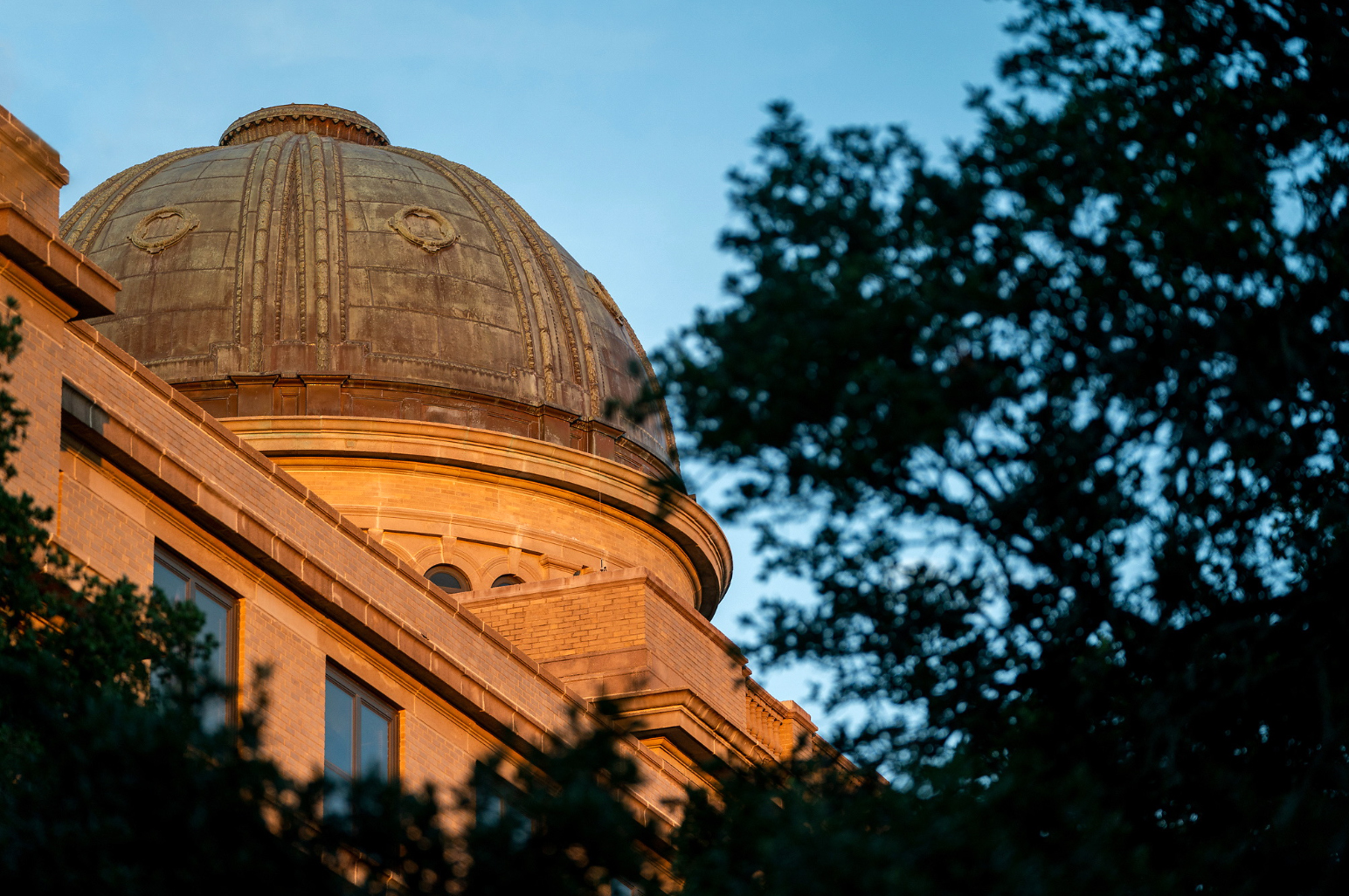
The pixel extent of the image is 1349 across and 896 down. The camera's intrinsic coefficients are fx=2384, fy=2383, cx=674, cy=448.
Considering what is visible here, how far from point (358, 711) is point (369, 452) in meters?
14.7

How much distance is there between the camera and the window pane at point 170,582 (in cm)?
1964

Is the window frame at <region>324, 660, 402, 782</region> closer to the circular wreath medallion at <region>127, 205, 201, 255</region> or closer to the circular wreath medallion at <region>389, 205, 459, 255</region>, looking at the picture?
the circular wreath medallion at <region>389, 205, 459, 255</region>

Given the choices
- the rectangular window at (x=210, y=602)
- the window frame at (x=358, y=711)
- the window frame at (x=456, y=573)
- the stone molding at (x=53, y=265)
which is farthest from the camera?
the window frame at (x=456, y=573)

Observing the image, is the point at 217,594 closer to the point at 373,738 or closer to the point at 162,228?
the point at 373,738

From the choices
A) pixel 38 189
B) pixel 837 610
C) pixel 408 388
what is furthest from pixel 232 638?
pixel 408 388

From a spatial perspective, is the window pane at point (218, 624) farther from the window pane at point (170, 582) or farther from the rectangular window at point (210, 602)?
the window pane at point (170, 582)

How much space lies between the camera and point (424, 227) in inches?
1592

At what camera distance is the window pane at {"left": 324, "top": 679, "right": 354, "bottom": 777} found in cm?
2128

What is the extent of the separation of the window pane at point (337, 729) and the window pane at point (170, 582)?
2038 millimetres

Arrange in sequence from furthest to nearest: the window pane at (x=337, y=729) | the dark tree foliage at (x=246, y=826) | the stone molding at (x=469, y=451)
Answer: the stone molding at (x=469, y=451), the window pane at (x=337, y=729), the dark tree foliage at (x=246, y=826)

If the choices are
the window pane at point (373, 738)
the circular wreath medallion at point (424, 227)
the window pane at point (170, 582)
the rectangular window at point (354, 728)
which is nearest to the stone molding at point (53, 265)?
the window pane at point (170, 582)

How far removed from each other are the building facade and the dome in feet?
0.16

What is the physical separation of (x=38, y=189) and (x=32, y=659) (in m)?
6.74

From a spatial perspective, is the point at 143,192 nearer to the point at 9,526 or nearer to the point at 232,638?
the point at 232,638
